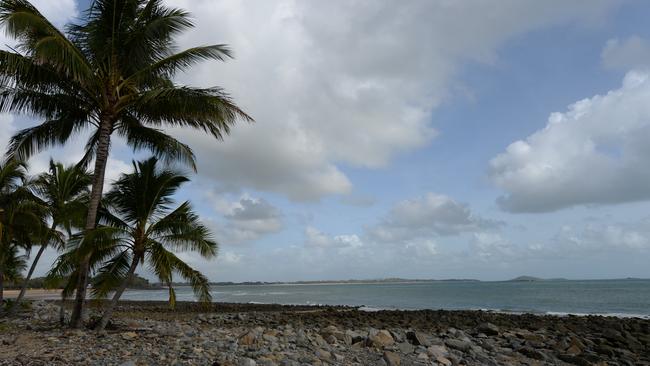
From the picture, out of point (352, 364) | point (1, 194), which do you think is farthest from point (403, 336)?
point (1, 194)

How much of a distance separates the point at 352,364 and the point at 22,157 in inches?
429

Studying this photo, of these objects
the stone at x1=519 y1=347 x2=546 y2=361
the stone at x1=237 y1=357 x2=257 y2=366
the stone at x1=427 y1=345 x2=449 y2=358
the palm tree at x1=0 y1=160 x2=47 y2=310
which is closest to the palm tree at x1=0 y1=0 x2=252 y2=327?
the palm tree at x1=0 y1=160 x2=47 y2=310

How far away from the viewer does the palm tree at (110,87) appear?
36.8ft

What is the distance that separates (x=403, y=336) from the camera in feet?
44.5

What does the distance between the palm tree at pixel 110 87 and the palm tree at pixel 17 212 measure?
8.54ft

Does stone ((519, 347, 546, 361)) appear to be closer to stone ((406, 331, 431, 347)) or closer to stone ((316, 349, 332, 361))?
stone ((406, 331, 431, 347))

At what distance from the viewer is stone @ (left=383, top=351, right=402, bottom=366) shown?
32.3 feet

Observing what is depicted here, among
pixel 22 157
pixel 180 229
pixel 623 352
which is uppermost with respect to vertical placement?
pixel 22 157

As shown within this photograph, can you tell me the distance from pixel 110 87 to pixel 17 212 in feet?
20.8

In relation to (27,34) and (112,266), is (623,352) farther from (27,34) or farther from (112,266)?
(27,34)

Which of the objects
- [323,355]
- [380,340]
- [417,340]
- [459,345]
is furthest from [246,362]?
[459,345]

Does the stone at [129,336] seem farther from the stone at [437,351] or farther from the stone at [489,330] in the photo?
the stone at [489,330]

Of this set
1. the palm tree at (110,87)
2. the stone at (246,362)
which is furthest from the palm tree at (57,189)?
the stone at (246,362)

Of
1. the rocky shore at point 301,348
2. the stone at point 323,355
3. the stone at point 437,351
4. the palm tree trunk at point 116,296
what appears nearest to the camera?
the rocky shore at point 301,348
